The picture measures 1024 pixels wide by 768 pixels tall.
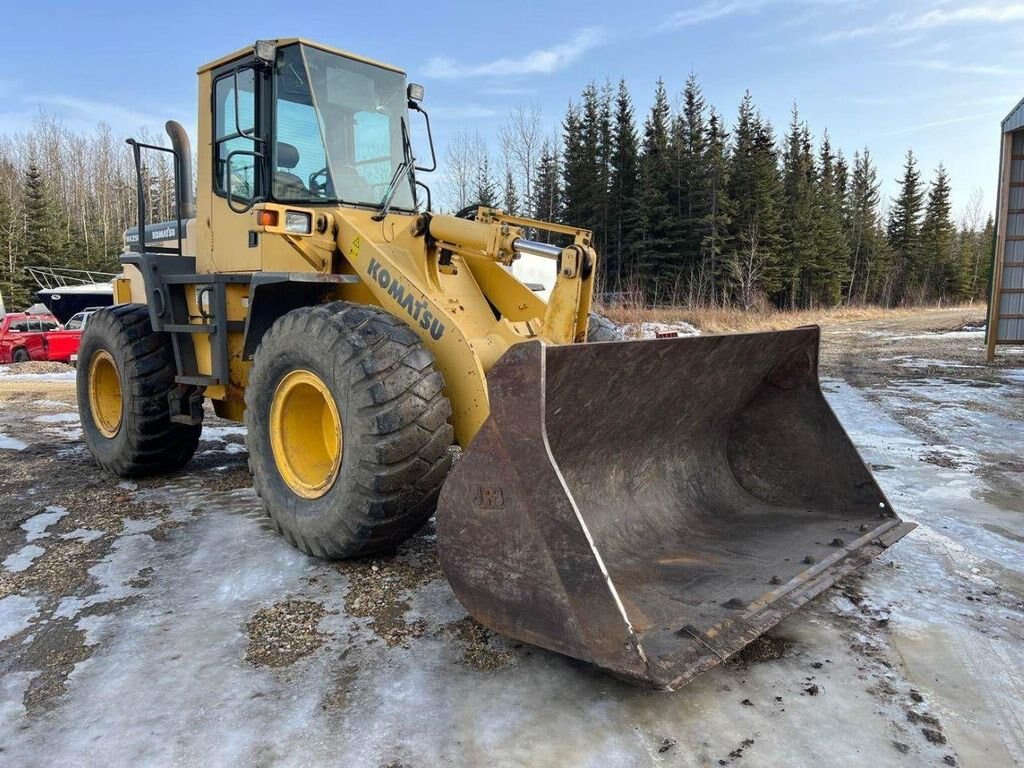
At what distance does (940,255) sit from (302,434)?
6141 cm

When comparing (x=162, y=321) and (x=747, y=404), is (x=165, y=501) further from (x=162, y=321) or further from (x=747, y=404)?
(x=747, y=404)

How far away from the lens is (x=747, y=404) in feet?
13.8

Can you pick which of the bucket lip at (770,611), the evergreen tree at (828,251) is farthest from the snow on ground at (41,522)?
the evergreen tree at (828,251)

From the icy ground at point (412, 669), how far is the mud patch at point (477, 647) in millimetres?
11

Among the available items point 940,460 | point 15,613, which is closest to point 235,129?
point 15,613

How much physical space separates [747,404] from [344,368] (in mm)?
2297

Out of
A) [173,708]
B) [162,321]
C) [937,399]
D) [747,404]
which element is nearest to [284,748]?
[173,708]

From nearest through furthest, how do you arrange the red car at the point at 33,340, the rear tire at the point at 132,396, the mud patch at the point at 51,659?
the mud patch at the point at 51,659 < the rear tire at the point at 132,396 < the red car at the point at 33,340

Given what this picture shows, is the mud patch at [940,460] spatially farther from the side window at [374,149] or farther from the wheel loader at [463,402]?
the side window at [374,149]

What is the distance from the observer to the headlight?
408 centimetres

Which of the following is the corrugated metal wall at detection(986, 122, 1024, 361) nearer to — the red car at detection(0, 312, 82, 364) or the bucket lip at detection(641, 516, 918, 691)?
the bucket lip at detection(641, 516, 918, 691)

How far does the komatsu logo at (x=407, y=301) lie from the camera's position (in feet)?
11.9

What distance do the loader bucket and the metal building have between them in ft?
37.6

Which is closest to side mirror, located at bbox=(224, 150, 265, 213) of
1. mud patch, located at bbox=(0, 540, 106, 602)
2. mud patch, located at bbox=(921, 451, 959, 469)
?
mud patch, located at bbox=(0, 540, 106, 602)
